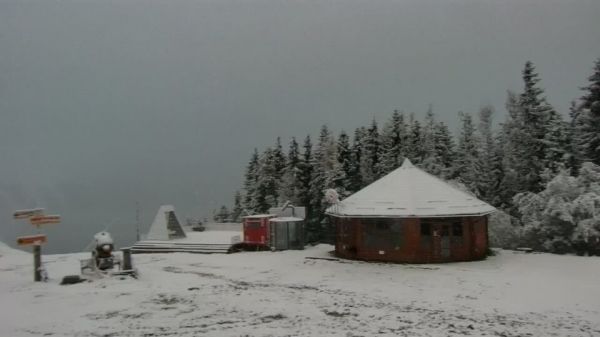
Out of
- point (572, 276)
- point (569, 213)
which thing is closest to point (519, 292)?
point (572, 276)

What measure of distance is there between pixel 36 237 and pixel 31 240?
0.72 ft

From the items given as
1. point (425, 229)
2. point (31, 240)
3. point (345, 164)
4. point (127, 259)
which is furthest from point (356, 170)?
point (31, 240)

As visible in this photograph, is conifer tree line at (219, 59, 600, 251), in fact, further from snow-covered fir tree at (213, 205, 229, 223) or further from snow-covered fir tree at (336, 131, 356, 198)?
snow-covered fir tree at (213, 205, 229, 223)

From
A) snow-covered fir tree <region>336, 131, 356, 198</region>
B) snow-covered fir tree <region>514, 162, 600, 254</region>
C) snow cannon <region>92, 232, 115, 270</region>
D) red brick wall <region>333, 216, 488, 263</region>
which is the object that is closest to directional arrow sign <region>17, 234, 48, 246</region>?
snow cannon <region>92, 232, 115, 270</region>

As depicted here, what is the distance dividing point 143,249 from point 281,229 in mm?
9950

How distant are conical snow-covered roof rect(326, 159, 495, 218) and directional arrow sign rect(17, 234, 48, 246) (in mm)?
14195

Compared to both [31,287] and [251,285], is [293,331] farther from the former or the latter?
[31,287]

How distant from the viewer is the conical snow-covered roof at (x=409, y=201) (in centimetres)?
2417

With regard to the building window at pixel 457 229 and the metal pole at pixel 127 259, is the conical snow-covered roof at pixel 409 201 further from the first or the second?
the metal pole at pixel 127 259

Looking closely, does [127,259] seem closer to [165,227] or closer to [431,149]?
[165,227]

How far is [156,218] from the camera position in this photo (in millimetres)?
35500

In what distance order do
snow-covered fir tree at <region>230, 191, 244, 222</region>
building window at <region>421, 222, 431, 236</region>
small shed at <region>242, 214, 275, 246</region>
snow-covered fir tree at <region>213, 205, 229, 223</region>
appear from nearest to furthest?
1. building window at <region>421, 222, 431, 236</region>
2. small shed at <region>242, 214, 275, 246</region>
3. snow-covered fir tree at <region>230, 191, 244, 222</region>
4. snow-covered fir tree at <region>213, 205, 229, 223</region>

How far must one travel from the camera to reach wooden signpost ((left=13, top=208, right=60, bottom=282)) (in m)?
20.1

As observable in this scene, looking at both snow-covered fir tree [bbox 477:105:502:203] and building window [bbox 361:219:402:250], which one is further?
snow-covered fir tree [bbox 477:105:502:203]
